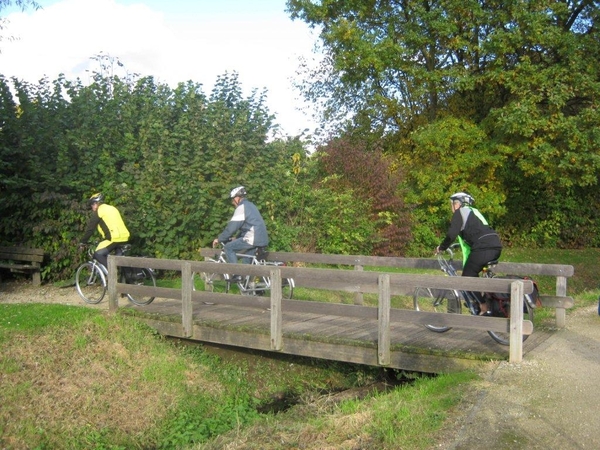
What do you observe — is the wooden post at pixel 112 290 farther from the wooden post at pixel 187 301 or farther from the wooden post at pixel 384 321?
the wooden post at pixel 384 321

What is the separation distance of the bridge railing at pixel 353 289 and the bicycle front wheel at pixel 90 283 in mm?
1208

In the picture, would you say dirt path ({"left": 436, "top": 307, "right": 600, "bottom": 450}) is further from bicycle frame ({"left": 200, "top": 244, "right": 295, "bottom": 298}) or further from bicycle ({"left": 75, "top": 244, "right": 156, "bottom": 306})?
bicycle ({"left": 75, "top": 244, "right": 156, "bottom": 306})

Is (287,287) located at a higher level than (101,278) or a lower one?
lower

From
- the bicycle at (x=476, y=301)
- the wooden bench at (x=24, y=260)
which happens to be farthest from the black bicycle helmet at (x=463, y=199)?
the wooden bench at (x=24, y=260)

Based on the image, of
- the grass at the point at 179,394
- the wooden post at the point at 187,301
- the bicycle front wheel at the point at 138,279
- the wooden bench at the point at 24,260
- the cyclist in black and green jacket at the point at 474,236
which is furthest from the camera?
→ the wooden bench at the point at 24,260

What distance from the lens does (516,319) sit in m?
7.40

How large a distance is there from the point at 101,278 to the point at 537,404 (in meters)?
7.91

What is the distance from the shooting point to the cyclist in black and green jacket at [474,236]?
8383mm

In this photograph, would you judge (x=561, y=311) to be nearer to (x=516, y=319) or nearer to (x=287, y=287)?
(x=516, y=319)

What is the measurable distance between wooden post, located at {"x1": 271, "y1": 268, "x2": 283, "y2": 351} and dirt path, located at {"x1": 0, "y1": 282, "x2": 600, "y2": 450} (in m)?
2.82

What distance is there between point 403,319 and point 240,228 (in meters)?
3.61

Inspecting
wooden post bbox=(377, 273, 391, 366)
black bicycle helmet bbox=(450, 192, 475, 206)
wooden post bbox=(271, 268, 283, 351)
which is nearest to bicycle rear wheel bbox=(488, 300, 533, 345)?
wooden post bbox=(377, 273, 391, 366)

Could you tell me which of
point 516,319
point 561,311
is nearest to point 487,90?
point 561,311

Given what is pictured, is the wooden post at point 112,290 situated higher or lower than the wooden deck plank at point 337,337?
higher
